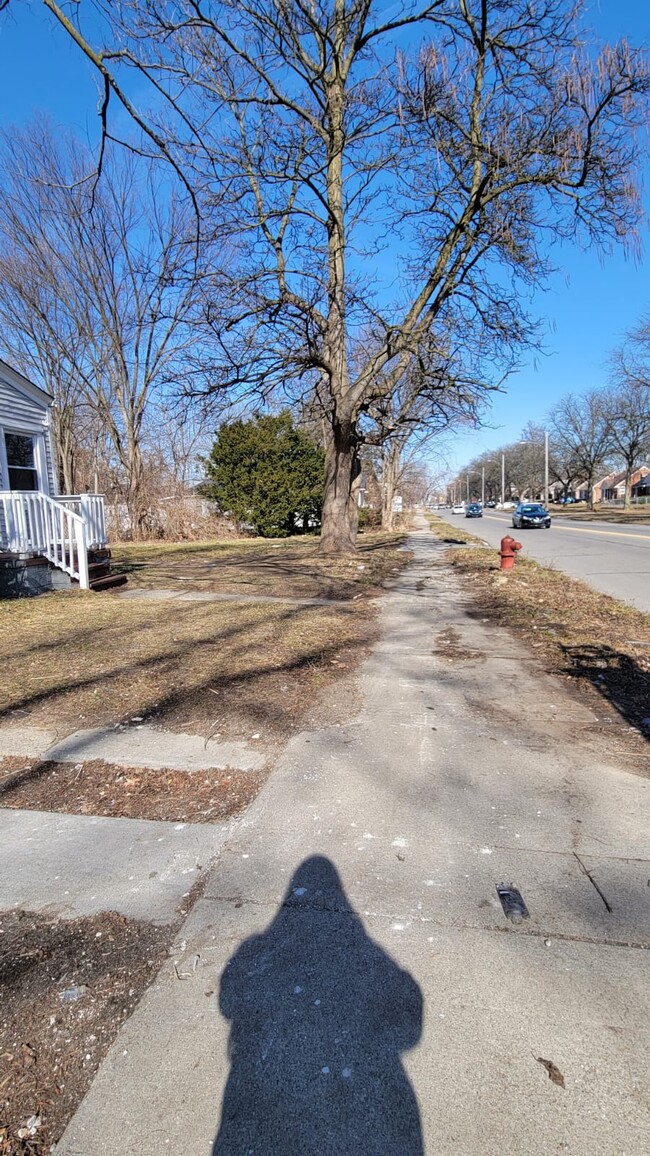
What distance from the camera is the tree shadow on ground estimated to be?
444cm

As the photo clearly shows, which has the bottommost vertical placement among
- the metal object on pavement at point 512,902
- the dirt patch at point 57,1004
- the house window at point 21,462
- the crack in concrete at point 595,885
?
the crack in concrete at point 595,885

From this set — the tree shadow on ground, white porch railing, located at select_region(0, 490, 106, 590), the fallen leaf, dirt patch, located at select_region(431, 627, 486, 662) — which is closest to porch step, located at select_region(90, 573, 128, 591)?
white porch railing, located at select_region(0, 490, 106, 590)

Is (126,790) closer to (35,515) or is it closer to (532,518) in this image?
(35,515)

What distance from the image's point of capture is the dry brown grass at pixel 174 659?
14.6 ft

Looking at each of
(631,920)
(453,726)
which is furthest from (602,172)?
(631,920)

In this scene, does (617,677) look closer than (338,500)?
Yes

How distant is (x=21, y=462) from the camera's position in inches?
500

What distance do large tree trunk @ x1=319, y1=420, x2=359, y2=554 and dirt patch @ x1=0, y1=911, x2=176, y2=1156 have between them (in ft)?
45.5

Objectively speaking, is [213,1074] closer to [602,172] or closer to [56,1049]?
[56,1049]

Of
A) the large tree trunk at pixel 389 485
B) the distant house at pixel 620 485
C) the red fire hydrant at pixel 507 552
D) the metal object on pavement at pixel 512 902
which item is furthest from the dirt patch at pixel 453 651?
the distant house at pixel 620 485

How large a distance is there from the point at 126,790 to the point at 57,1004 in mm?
1513

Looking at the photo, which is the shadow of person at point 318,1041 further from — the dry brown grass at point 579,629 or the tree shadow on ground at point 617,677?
the dry brown grass at point 579,629

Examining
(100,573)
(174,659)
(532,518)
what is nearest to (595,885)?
(174,659)

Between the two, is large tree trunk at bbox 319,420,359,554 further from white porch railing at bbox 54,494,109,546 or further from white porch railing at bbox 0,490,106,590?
white porch railing at bbox 0,490,106,590
